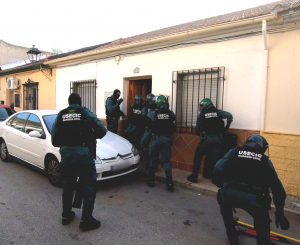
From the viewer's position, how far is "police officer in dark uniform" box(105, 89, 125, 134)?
21.3 feet

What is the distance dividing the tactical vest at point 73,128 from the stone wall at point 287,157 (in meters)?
3.53

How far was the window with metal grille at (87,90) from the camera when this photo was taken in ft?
27.0

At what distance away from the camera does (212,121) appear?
449 centimetres

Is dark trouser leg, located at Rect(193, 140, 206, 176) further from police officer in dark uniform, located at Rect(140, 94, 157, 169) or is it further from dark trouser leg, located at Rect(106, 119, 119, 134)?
dark trouser leg, located at Rect(106, 119, 119, 134)

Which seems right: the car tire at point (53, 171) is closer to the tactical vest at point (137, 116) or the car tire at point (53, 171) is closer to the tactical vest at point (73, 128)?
the tactical vest at point (73, 128)

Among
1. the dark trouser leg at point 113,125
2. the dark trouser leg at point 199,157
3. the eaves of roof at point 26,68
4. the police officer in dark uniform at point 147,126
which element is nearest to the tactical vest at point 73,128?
the police officer in dark uniform at point 147,126

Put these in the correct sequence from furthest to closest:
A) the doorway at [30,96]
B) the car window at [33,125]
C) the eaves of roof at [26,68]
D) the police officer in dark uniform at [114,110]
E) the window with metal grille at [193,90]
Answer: the doorway at [30,96] → the eaves of roof at [26,68] → the police officer in dark uniform at [114,110] → the window with metal grille at [193,90] → the car window at [33,125]

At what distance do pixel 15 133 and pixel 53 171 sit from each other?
1821mm

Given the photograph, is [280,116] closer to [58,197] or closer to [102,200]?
[102,200]

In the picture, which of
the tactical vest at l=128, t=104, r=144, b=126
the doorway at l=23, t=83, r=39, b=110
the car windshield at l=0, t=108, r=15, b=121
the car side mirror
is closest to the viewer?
the car side mirror

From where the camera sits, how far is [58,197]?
3.97 m

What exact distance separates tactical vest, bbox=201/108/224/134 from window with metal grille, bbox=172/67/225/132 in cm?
74

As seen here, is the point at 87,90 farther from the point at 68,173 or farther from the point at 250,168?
the point at 250,168

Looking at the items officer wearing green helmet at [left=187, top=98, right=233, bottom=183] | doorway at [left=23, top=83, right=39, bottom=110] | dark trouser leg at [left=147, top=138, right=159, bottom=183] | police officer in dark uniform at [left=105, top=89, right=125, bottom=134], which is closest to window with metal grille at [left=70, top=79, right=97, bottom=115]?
police officer in dark uniform at [left=105, top=89, right=125, bottom=134]
